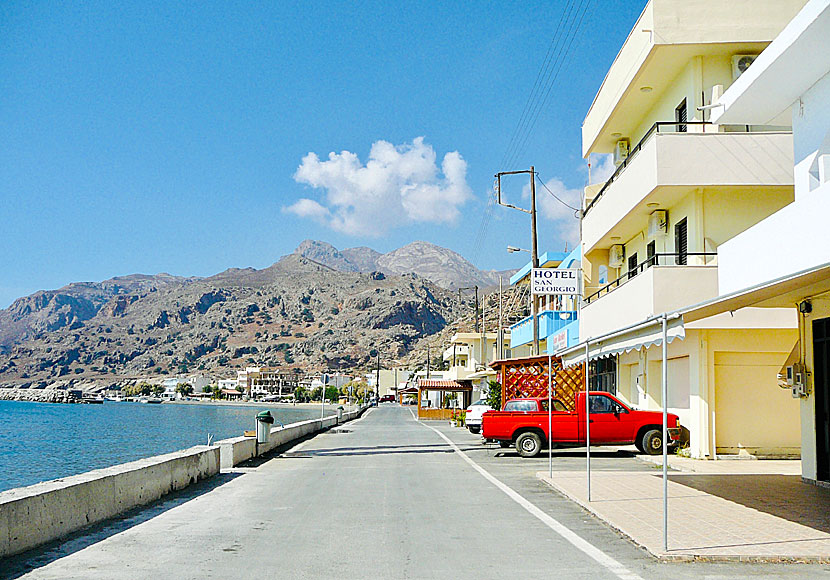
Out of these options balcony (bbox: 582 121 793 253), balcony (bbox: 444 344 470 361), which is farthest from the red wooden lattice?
balcony (bbox: 444 344 470 361)

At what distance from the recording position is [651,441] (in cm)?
2420

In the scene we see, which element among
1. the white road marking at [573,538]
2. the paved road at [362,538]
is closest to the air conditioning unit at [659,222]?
the paved road at [362,538]

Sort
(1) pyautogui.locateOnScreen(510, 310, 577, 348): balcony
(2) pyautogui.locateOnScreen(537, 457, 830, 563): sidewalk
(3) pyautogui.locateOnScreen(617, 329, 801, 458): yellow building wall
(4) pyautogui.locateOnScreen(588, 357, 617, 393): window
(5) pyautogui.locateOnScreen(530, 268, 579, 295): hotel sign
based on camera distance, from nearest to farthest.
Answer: (2) pyautogui.locateOnScreen(537, 457, 830, 563): sidewalk, (3) pyautogui.locateOnScreen(617, 329, 801, 458): yellow building wall, (5) pyautogui.locateOnScreen(530, 268, 579, 295): hotel sign, (4) pyautogui.locateOnScreen(588, 357, 617, 393): window, (1) pyautogui.locateOnScreen(510, 310, 577, 348): balcony

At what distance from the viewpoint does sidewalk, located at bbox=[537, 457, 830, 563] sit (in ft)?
32.6

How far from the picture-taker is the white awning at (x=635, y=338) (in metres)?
11.6

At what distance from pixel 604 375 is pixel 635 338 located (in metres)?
22.1

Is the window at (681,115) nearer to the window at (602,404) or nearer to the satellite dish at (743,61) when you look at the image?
the satellite dish at (743,61)

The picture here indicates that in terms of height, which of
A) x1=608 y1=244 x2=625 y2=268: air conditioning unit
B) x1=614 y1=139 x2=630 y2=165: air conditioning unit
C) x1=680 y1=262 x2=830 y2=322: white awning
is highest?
x1=614 y1=139 x2=630 y2=165: air conditioning unit

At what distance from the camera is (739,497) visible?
1464cm

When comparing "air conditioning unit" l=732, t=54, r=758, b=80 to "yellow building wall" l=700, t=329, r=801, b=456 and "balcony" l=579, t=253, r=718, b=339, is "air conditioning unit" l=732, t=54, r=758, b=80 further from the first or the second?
"yellow building wall" l=700, t=329, r=801, b=456

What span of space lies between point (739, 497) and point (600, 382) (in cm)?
2088

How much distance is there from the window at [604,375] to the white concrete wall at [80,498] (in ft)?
65.9

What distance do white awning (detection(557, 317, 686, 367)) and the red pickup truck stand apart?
24.3ft

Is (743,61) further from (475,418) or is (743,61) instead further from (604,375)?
(475,418)
